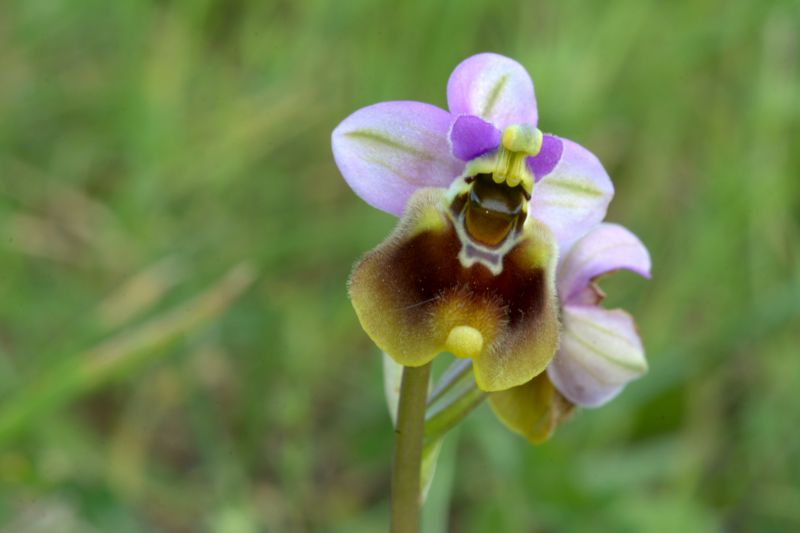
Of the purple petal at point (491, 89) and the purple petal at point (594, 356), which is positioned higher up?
the purple petal at point (491, 89)

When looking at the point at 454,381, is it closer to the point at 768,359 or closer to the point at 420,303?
the point at 420,303

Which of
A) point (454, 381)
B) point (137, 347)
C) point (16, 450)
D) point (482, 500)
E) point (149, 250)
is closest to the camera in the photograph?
point (454, 381)

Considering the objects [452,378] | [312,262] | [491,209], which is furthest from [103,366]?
[312,262]

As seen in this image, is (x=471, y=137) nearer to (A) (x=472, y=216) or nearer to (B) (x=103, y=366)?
(A) (x=472, y=216)

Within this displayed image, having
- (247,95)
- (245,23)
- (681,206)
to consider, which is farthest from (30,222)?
(681,206)

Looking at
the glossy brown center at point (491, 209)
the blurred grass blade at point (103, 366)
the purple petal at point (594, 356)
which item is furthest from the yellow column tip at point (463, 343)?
the blurred grass blade at point (103, 366)

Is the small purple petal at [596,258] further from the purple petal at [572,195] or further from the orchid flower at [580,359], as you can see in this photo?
the purple petal at [572,195]

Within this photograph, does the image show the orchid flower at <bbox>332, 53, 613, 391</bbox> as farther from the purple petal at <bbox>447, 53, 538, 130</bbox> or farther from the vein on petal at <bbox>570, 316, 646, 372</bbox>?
the vein on petal at <bbox>570, 316, 646, 372</bbox>
